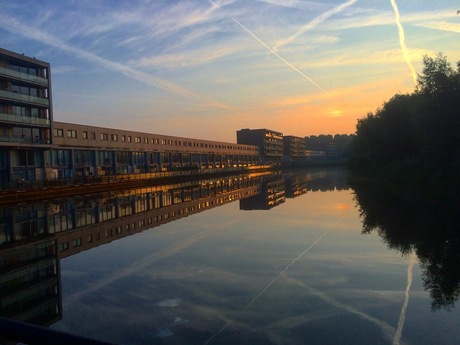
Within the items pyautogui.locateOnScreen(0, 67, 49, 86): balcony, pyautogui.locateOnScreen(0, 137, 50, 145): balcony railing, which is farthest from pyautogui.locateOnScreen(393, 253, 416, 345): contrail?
pyautogui.locateOnScreen(0, 67, 49, 86): balcony

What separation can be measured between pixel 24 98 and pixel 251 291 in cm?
5687

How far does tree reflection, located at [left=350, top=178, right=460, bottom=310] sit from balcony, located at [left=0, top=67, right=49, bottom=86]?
1896 inches

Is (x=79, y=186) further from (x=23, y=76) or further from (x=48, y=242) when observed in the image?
(x=48, y=242)

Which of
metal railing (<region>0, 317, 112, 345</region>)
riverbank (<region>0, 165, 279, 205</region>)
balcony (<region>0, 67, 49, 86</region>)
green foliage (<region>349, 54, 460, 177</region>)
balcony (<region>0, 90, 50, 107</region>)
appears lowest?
riverbank (<region>0, 165, 279, 205</region>)

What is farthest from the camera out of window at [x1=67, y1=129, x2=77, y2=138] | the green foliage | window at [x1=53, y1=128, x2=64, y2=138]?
window at [x1=67, y1=129, x2=77, y2=138]

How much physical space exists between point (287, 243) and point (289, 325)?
8.30m

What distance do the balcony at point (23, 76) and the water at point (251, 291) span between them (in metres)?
45.3

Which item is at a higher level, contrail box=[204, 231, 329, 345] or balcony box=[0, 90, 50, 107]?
balcony box=[0, 90, 50, 107]

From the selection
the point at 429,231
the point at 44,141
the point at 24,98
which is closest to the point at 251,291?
the point at 429,231

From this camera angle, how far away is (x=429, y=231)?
1630cm

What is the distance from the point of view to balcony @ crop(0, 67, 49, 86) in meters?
53.7

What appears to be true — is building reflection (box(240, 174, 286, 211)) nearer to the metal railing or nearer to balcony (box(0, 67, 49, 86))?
the metal railing

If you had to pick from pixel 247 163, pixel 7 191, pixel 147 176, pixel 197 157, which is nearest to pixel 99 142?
pixel 147 176

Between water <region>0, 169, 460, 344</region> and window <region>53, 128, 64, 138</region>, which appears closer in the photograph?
water <region>0, 169, 460, 344</region>
